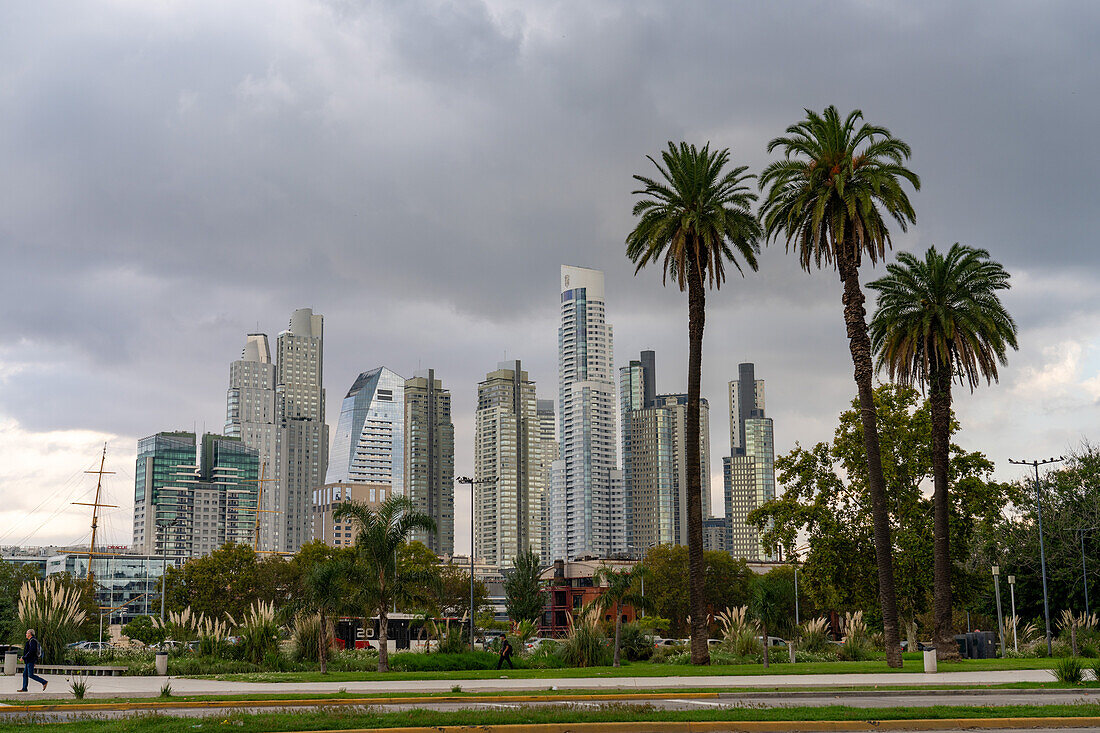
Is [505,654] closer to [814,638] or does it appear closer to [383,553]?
[383,553]

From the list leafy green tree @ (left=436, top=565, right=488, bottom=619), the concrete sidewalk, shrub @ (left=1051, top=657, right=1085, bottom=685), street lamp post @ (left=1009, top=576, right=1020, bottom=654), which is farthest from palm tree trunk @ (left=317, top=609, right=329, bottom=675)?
leafy green tree @ (left=436, top=565, right=488, bottom=619)

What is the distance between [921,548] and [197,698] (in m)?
41.7

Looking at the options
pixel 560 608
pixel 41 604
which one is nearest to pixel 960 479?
pixel 41 604

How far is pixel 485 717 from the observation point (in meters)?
18.7

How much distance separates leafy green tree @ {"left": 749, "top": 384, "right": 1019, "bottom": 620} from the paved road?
29582 millimetres

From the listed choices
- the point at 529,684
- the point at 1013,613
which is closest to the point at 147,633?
the point at 529,684

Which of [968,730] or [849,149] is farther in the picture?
[849,149]

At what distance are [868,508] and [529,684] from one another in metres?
31.9

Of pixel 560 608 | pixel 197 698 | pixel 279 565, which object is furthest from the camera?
pixel 560 608

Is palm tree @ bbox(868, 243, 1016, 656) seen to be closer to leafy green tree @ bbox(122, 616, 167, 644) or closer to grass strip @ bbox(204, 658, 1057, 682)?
grass strip @ bbox(204, 658, 1057, 682)

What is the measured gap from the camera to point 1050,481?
209 feet

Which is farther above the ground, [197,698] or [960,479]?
[960,479]

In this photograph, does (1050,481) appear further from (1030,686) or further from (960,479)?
(1030,686)

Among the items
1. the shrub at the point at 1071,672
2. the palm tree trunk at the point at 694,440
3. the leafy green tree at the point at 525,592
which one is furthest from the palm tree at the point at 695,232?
the leafy green tree at the point at 525,592
